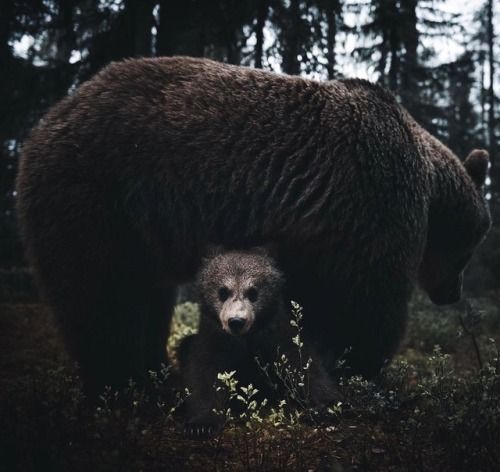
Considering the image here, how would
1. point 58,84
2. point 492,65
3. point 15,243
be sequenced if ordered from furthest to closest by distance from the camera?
point 492,65, point 15,243, point 58,84

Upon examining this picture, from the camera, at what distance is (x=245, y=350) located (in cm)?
454

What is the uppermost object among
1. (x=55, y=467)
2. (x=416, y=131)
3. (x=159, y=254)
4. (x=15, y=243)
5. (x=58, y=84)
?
(x=58, y=84)

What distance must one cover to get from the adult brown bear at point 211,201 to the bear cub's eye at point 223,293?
1.74 ft

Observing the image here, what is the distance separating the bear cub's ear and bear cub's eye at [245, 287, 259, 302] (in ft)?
10.5

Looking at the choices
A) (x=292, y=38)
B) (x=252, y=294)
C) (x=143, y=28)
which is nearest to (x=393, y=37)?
(x=292, y=38)

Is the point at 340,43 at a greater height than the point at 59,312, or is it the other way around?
the point at 340,43

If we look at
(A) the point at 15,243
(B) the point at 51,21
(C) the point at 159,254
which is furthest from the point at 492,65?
(C) the point at 159,254

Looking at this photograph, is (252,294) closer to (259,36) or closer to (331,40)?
(259,36)

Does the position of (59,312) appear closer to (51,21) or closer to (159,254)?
(159,254)

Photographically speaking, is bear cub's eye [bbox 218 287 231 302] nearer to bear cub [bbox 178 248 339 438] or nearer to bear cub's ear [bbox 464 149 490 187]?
bear cub [bbox 178 248 339 438]

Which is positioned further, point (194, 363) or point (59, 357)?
point (59, 357)

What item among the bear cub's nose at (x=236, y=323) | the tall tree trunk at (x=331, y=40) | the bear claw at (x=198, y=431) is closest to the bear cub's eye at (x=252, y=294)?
the bear cub's nose at (x=236, y=323)

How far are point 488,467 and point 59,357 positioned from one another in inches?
193

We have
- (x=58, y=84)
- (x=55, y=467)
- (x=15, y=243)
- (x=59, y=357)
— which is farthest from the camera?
(x=15, y=243)
